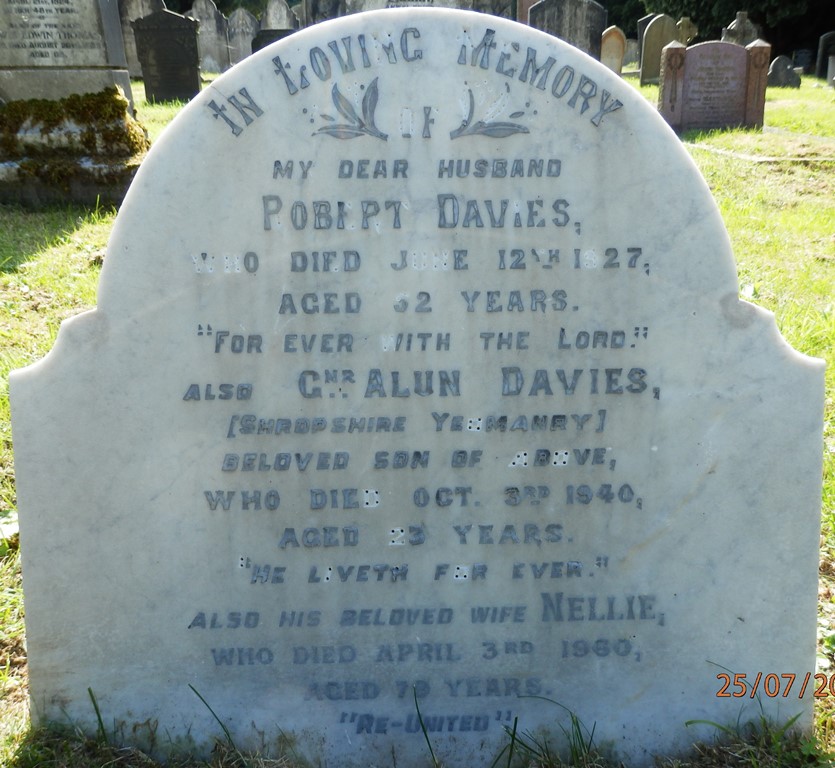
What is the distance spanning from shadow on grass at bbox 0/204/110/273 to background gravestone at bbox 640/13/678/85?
1473cm

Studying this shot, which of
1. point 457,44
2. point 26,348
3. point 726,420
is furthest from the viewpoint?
point 26,348

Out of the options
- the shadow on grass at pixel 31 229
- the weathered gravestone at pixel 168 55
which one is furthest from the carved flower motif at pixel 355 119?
the weathered gravestone at pixel 168 55

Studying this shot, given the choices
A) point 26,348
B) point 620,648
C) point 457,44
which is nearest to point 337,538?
point 620,648

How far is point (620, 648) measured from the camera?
222 centimetres

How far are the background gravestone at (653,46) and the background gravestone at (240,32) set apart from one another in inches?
375

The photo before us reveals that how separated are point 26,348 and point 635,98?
317 cm

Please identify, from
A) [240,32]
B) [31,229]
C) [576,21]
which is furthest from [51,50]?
[240,32]

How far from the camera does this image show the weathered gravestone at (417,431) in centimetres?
204

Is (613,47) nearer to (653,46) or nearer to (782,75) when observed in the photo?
(653,46)

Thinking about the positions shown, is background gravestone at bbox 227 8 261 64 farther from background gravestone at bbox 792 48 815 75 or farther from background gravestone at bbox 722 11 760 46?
background gravestone at bbox 792 48 815 75

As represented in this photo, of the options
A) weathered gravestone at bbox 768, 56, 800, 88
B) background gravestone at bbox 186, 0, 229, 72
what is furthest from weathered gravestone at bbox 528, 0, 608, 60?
background gravestone at bbox 186, 0, 229, 72

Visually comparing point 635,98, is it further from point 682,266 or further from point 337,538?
point 337,538
